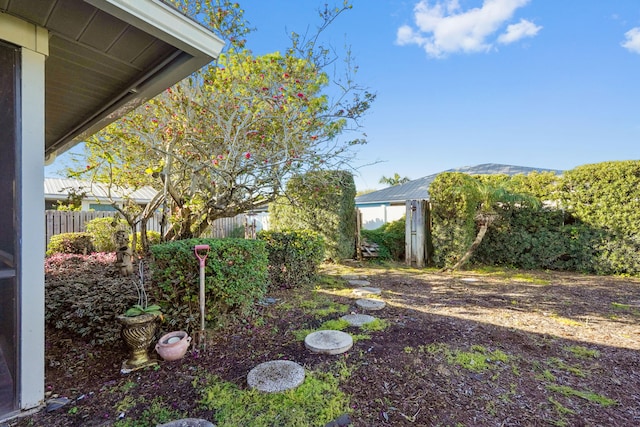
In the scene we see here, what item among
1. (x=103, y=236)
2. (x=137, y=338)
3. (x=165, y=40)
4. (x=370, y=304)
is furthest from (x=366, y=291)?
(x=103, y=236)

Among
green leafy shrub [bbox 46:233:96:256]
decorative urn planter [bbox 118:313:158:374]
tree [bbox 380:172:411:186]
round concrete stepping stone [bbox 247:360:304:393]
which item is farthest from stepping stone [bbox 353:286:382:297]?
tree [bbox 380:172:411:186]

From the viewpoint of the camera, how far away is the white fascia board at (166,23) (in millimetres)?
1790

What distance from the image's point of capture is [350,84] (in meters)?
5.30

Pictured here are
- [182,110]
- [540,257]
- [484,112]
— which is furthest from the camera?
[484,112]

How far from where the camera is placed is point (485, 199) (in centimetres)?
688

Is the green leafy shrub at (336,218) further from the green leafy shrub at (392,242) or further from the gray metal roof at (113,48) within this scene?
the gray metal roof at (113,48)

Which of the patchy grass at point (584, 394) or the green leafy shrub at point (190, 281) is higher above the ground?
the green leafy shrub at point (190, 281)

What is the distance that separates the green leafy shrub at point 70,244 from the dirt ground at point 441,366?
17.2ft

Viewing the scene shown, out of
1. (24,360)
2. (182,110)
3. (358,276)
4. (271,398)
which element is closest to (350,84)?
(182,110)

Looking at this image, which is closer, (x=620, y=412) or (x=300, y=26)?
(x=620, y=412)

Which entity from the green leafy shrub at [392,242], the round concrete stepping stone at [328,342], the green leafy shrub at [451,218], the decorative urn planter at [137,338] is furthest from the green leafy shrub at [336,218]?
the decorative urn planter at [137,338]

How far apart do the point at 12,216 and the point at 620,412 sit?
4.58 meters

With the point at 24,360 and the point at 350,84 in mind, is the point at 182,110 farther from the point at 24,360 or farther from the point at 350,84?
the point at 24,360

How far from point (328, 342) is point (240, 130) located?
362 cm
